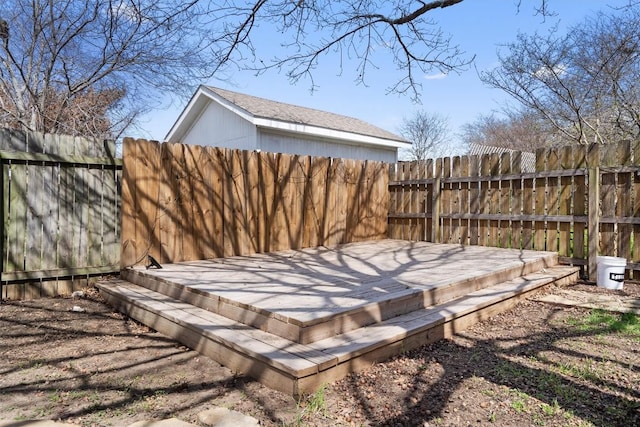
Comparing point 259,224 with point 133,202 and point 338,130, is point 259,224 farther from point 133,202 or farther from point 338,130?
point 338,130

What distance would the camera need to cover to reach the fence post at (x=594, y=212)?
4.75 meters

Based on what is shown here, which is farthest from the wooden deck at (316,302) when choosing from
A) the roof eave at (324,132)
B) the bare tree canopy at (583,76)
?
the bare tree canopy at (583,76)

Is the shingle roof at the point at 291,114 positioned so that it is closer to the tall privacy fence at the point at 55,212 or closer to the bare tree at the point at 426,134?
the tall privacy fence at the point at 55,212

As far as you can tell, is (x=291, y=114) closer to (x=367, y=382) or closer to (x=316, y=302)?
(x=316, y=302)

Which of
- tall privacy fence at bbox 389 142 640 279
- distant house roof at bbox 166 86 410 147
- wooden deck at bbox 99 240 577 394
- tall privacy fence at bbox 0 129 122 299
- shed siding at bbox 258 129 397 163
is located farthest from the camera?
shed siding at bbox 258 129 397 163

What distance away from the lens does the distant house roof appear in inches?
375

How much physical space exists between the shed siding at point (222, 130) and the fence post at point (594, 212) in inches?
267

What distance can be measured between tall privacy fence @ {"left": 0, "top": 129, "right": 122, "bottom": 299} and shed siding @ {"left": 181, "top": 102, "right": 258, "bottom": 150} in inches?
214

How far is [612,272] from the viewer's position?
4.39 m

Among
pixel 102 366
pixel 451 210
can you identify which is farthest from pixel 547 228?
pixel 102 366

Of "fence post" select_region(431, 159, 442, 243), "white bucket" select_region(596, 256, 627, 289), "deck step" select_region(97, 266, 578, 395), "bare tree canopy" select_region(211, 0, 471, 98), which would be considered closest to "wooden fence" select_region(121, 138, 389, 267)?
"deck step" select_region(97, 266, 578, 395)

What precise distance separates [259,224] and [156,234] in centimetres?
138

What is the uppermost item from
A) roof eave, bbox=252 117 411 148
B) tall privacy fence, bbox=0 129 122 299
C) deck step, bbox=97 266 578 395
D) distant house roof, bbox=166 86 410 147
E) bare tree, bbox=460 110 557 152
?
bare tree, bbox=460 110 557 152

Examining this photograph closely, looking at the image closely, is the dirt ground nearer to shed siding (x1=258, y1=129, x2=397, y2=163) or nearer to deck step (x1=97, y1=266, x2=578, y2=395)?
deck step (x1=97, y1=266, x2=578, y2=395)
